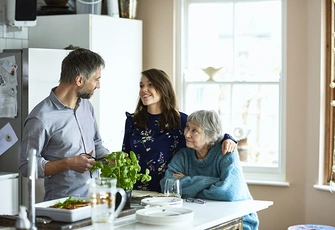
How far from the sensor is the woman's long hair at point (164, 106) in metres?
3.89

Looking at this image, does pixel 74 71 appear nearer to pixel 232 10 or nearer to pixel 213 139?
pixel 213 139

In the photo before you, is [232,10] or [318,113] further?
[232,10]

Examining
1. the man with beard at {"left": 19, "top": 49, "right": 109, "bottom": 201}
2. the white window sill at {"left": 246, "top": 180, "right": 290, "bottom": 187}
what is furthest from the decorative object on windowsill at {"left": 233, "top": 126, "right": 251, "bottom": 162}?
the man with beard at {"left": 19, "top": 49, "right": 109, "bottom": 201}

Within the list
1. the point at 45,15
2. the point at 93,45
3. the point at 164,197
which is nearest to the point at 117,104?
the point at 93,45

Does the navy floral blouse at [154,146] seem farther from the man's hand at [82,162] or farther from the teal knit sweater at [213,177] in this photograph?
the man's hand at [82,162]

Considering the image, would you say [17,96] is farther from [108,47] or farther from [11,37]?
[108,47]

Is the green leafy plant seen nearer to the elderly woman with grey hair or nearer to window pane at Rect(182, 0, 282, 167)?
the elderly woman with grey hair

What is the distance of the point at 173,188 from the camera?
3.28 metres

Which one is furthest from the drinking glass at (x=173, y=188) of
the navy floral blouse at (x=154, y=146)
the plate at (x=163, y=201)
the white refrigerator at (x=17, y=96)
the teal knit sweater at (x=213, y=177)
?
the white refrigerator at (x=17, y=96)

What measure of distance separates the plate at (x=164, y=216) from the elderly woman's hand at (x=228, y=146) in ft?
2.16

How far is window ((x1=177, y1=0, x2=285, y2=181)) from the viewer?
5555mm

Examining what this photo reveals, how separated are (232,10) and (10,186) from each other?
2465 millimetres

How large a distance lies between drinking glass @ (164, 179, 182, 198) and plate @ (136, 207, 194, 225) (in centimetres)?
19

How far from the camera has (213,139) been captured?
3703mm
